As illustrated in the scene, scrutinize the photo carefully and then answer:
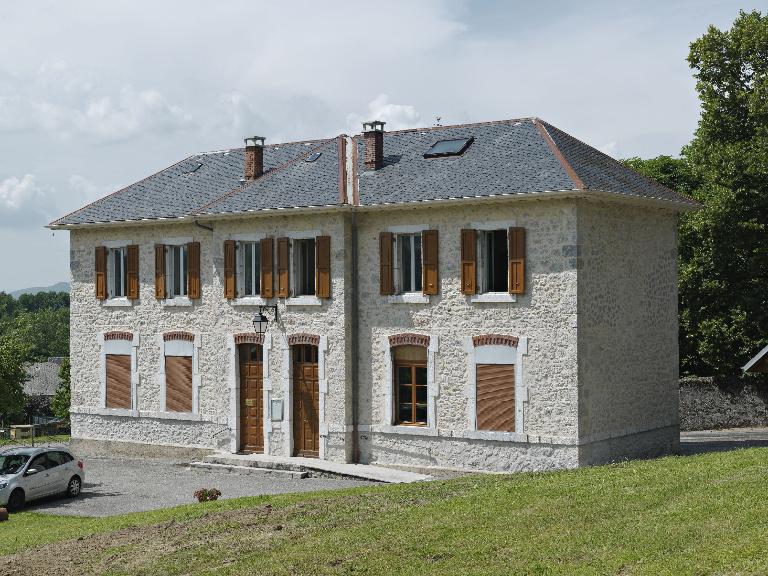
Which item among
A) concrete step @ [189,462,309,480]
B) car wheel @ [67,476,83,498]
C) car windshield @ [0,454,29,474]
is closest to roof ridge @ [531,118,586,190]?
concrete step @ [189,462,309,480]

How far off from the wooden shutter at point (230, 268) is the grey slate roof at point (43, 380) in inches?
2192

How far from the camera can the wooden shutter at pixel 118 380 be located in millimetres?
27625

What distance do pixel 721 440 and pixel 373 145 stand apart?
12.1m

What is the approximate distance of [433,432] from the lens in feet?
74.8

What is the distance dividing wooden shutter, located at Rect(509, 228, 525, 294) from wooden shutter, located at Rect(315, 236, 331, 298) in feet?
14.3

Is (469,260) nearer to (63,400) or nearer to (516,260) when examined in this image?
(516,260)

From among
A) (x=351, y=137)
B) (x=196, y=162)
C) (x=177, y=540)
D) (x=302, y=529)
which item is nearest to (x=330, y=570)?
(x=302, y=529)

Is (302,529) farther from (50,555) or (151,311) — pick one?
(151,311)

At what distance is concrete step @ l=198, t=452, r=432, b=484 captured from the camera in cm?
2234

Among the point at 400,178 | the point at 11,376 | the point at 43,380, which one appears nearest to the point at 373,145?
the point at 400,178

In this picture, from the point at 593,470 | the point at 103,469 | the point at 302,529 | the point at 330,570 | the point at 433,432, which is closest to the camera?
the point at 330,570

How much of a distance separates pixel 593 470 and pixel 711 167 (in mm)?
15678

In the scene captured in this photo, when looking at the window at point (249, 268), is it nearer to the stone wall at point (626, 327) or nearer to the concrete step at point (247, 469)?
the concrete step at point (247, 469)

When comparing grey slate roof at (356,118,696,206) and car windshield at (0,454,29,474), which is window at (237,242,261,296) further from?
car windshield at (0,454,29,474)
